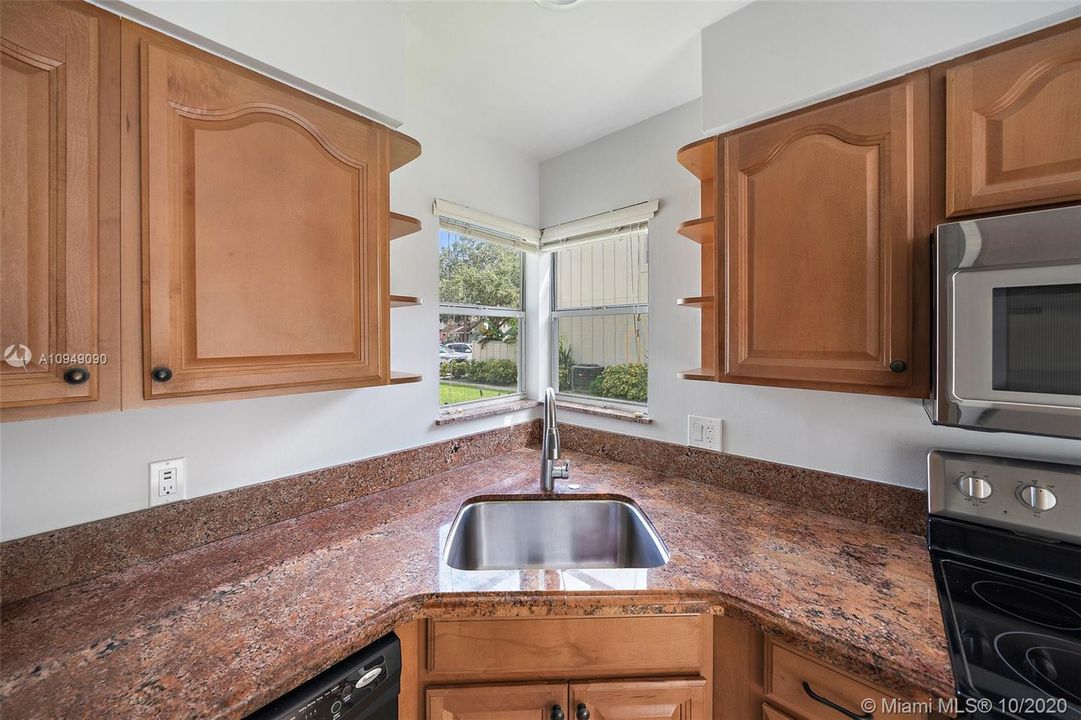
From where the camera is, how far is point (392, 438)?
5.32 ft

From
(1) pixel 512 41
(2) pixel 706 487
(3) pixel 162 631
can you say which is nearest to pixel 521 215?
(1) pixel 512 41

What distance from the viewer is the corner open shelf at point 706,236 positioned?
4.31 feet

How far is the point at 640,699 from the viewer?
3.20 feet

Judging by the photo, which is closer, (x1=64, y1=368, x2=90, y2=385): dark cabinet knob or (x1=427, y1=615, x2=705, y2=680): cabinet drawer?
(x1=64, y1=368, x2=90, y2=385): dark cabinet knob

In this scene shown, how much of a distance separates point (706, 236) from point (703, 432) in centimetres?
77

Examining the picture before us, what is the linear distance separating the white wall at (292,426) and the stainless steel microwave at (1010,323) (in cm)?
161

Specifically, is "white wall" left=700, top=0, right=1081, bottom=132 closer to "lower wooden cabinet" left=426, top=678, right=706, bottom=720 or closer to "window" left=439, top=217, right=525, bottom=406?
"window" left=439, top=217, right=525, bottom=406

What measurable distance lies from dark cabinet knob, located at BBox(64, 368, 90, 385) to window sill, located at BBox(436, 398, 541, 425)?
1.13m

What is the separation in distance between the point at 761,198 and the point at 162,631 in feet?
5.72

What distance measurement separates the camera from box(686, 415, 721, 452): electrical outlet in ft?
5.36

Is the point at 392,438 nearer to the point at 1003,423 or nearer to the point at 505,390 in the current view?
the point at 505,390

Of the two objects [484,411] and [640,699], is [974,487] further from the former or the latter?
[484,411]

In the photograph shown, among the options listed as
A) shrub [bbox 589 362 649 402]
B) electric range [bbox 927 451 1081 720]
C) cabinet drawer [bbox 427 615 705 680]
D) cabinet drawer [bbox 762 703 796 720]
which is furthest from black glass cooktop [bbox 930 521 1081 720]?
shrub [bbox 589 362 649 402]

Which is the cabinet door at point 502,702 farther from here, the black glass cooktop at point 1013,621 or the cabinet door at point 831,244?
the cabinet door at point 831,244
